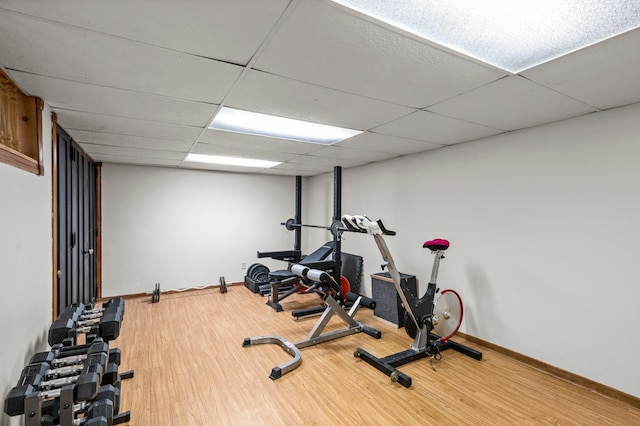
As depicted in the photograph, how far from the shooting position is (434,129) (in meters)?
2.86

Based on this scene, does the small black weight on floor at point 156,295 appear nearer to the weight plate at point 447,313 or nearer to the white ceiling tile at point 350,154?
the white ceiling tile at point 350,154

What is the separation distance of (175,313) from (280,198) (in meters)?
2.96

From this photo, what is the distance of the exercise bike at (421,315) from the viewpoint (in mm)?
2889

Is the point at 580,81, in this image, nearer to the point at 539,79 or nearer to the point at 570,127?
the point at 539,79

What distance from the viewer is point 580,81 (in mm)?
1819

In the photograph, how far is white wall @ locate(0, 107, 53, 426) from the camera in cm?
147

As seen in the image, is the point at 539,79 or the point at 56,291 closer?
the point at 539,79

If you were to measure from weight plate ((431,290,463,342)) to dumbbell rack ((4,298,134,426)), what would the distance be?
2.79 metres

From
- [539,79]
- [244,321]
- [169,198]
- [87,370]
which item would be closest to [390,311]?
[244,321]

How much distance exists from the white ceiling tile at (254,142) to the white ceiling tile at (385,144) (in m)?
0.45

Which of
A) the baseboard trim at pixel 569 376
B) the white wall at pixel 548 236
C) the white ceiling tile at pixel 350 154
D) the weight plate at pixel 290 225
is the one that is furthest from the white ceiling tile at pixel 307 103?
the weight plate at pixel 290 225

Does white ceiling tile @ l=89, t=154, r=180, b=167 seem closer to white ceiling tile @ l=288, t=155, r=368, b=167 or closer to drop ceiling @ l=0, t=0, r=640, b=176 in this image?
drop ceiling @ l=0, t=0, r=640, b=176

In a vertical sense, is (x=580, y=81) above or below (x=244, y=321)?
above

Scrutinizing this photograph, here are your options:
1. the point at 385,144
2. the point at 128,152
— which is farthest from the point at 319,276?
the point at 128,152
